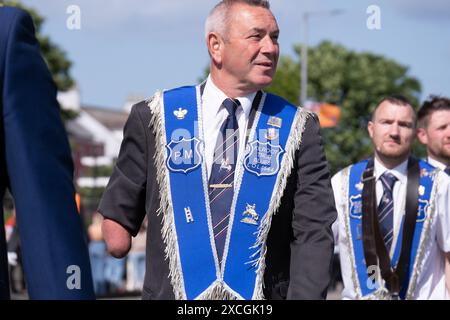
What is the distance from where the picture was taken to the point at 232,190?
4926 mm

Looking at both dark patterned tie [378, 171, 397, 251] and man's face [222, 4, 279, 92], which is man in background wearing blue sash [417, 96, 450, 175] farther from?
man's face [222, 4, 279, 92]

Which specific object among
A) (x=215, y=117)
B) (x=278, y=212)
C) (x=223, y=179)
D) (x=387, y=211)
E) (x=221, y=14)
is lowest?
(x=387, y=211)

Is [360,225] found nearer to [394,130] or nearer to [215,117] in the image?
[394,130]

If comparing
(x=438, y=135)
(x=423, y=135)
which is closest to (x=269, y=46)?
(x=438, y=135)

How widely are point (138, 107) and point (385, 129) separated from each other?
103 inches

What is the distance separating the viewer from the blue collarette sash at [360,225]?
7.22 metres

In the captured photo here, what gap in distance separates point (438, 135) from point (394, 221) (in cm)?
153

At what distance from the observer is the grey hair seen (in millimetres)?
5109

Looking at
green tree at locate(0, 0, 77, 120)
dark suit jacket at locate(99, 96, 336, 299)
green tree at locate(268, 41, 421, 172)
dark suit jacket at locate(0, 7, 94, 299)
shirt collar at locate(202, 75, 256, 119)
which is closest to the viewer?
dark suit jacket at locate(0, 7, 94, 299)

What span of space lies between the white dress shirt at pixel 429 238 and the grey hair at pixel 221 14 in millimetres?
2484

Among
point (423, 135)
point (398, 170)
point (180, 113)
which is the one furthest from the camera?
point (423, 135)

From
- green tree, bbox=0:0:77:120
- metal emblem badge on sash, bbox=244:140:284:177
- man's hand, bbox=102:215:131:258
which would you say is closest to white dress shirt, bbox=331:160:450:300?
metal emblem badge on sash, bbox=244:140:284:177

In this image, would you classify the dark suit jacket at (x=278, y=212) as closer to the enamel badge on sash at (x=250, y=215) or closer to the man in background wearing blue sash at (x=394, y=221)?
the enamel badge on sash at (x=250, y=215)

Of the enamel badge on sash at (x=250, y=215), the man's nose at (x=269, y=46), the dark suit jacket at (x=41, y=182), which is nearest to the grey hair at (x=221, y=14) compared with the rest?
the man's nose at (x=269, y=46)
